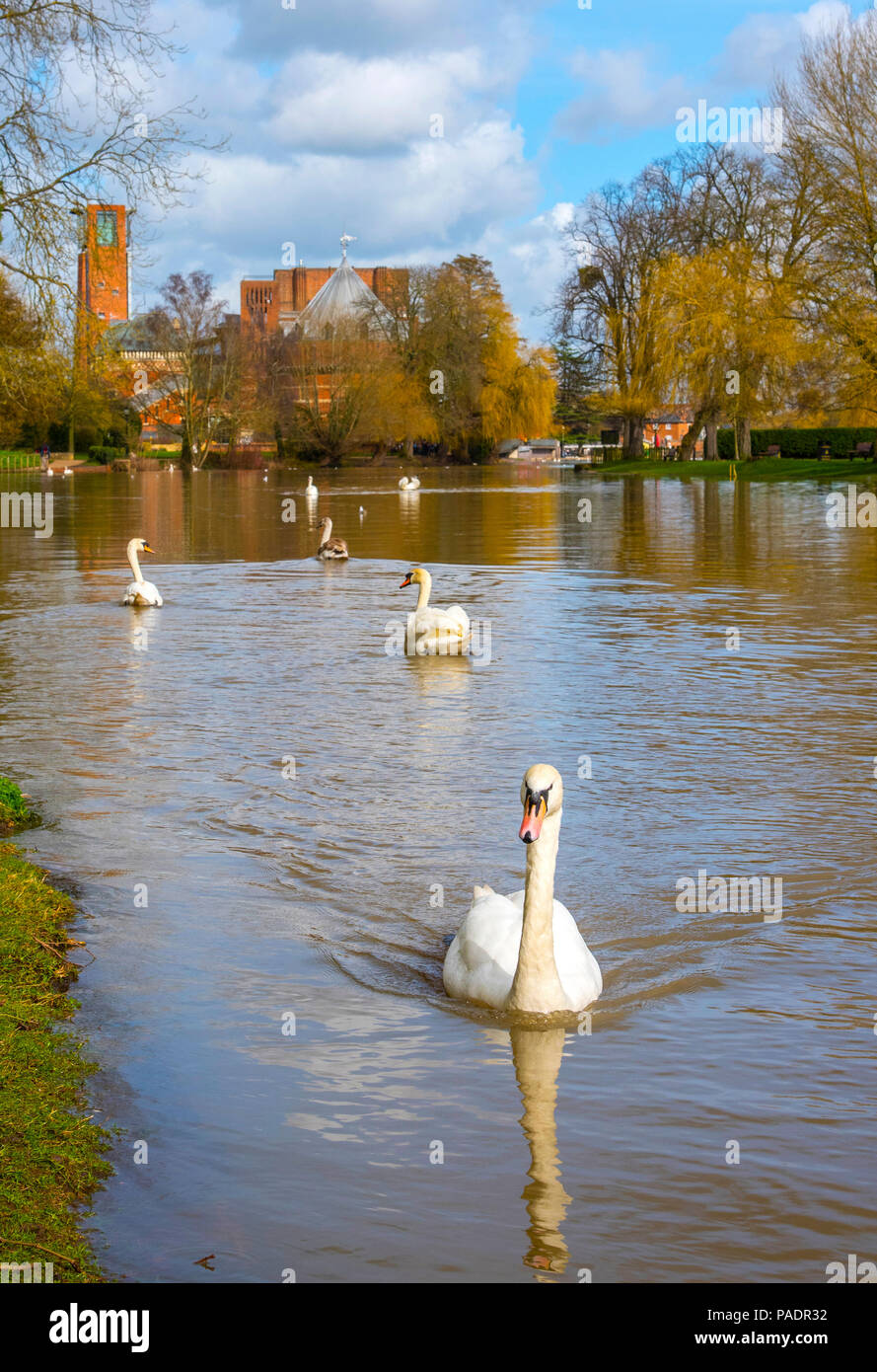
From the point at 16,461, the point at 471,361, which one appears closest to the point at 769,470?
the point at 471,361

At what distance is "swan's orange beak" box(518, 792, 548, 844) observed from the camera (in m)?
5.76

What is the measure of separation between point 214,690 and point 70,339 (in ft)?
11.1

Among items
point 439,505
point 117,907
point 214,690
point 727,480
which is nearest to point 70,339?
point 214,690

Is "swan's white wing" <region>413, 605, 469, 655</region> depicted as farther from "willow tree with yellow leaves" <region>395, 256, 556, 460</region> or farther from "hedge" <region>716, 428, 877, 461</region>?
"willow tree with yellow leaves" <region>395, 256, 556, 460</region>

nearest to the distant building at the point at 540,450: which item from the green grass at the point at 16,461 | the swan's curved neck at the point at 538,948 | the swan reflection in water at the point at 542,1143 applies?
the green grass at the point at 16,461

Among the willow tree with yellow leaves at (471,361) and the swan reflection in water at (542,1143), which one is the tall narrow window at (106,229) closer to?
the swan reflection in water at (542,1143)

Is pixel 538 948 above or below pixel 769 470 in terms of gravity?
below

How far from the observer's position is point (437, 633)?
49.0ft

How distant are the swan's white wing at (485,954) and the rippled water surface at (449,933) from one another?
0.43 feet

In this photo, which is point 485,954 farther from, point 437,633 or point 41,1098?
point 437,633

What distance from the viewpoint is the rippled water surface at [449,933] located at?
445 cm

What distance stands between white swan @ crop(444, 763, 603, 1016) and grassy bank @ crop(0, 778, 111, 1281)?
63.7 inches

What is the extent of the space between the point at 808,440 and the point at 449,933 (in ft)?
223
